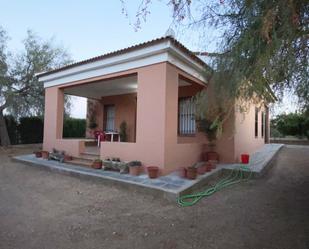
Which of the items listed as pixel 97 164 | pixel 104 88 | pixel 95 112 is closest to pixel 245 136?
pixel 97 164

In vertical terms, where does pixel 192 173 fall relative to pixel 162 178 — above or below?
above

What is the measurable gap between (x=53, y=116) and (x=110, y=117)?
404 centimetres

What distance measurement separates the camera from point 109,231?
3.83 m

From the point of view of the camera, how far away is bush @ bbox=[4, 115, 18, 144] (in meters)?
15.2

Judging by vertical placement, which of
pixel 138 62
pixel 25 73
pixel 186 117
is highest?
pixel 25 73

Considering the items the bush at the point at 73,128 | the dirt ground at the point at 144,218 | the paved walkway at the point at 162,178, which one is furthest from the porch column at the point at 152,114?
the bush at the point at 73,128

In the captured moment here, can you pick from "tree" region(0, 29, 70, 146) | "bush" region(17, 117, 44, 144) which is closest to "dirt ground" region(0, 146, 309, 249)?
"tree" region(0, 29, 70, 146)

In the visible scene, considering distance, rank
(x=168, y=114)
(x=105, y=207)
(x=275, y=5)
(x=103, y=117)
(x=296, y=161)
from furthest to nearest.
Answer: (x=103, y=117) → (x=296, y=161) → (x=168, y=114) → (x=105, y=207) → (x=275, y=5)

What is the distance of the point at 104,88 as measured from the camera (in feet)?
38.0

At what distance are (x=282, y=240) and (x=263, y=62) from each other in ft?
8.48

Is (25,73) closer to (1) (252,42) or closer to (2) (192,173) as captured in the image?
(2) (192,173)

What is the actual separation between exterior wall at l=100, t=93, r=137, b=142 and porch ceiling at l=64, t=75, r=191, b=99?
0.34 meters

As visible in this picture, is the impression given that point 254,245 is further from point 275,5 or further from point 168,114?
point 168,114

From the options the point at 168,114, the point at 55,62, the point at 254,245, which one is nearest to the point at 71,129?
the point at 55,62
